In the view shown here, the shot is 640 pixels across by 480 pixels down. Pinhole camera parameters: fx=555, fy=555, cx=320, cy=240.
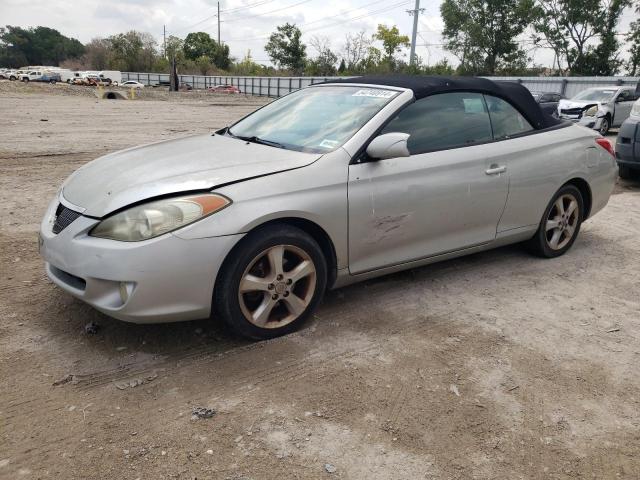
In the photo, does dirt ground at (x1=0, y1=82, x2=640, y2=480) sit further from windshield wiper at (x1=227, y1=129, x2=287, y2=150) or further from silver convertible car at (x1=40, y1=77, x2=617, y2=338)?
windshield wiper at (x1=227, y1=129, x2=287, y2=150)

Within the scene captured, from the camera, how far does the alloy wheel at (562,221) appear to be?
490 centimetres

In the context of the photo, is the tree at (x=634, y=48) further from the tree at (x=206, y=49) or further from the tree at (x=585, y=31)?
the tree at (x=206, y=49)

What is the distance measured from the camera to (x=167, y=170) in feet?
10.9

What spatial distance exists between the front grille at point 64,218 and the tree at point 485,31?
53.9 meters

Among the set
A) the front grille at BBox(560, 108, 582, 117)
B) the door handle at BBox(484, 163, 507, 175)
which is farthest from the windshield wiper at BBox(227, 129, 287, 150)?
the front grille at BBox(560, 108, 582, 117)

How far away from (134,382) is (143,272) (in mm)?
579

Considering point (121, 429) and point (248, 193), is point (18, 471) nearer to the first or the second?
point (121, 429)

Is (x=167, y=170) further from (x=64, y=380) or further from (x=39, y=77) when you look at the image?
(x=39, y=77)

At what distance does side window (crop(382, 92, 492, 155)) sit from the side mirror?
187mm

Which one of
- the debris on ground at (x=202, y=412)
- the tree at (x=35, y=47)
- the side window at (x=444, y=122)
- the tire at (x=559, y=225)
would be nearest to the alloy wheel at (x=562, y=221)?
the tire at (x=559, y=225)

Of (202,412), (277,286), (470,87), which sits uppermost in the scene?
(470,87)

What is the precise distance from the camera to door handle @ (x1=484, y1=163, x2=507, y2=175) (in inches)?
165

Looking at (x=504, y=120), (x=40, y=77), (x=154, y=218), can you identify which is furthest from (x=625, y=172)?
(x=40, y=77)

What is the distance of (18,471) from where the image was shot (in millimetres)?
2258
